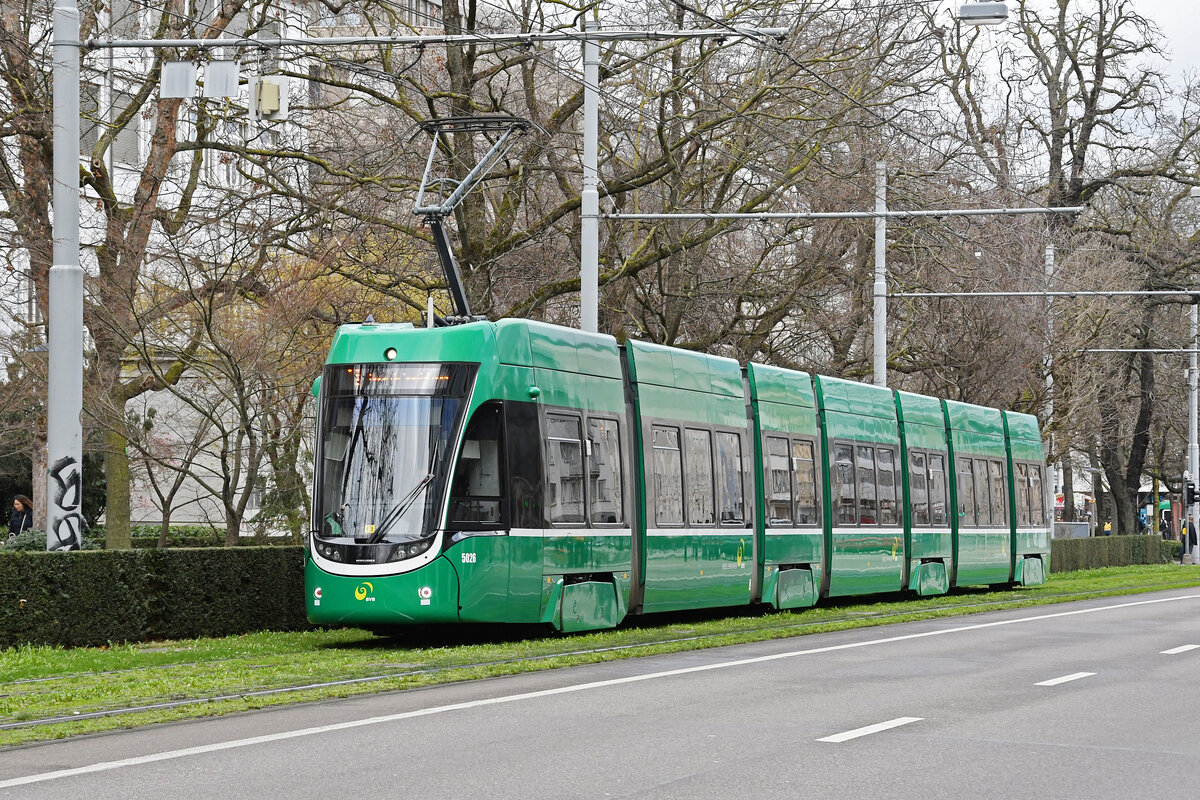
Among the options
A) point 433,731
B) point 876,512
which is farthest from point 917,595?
point 433,731

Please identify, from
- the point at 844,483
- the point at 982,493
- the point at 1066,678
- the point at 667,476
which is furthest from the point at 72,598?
the point at 982,493

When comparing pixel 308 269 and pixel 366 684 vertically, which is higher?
pixel 308 269

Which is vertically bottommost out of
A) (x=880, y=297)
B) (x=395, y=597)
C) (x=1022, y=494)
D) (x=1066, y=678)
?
(x=1066, y=678)

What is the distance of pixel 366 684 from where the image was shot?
13.3m

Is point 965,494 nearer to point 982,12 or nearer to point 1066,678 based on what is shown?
point 982,12

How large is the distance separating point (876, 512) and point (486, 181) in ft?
26.9

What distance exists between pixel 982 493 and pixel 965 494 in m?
1.11

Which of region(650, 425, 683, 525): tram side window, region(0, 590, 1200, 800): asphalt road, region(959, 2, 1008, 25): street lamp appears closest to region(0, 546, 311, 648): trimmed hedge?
region(650, 425, 683, 525): tram side window

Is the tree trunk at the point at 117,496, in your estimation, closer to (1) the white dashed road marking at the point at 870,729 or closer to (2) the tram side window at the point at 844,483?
(2) the tram side window at the point at 844,483

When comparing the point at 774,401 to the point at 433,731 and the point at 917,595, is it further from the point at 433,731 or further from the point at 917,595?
the point at 433,731

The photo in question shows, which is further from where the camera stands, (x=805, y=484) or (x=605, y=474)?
(x=805, y=484)

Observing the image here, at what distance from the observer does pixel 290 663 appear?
1540 centimetres

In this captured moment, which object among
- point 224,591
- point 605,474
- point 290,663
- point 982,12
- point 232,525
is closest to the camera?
point 290,663

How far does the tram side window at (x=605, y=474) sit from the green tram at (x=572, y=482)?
0.09 feet
